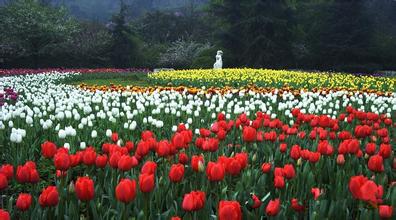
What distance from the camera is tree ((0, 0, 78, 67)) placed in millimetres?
31703

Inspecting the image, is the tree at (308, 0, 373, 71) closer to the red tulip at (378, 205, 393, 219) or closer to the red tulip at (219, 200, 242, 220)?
the red tulip at (378, 205, 393, 219)

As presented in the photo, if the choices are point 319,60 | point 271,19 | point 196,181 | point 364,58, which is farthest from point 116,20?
point 196,181

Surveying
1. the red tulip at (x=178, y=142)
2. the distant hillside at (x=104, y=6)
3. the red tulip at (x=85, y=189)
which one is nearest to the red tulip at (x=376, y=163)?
the red tulip at (x=178, y=142)

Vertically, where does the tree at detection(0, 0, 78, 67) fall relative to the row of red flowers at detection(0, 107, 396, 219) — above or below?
above

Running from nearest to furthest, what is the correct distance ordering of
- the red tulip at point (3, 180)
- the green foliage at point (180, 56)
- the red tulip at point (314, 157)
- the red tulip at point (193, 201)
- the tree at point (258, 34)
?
the red tulip at point (193, 201)
the red tulip at point (3, 180)
the red tulip at point (314, 157)
the tree at point (258, 34)
the green foliage at point (180, 56)

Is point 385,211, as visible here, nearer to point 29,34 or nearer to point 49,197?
point 49,197

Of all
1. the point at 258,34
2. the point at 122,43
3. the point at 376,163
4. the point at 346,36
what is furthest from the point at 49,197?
the point at 122,43

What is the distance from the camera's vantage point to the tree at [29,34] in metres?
31.7

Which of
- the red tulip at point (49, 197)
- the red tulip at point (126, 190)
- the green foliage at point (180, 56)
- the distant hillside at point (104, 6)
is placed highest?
the distant hillside at point (104, 6)

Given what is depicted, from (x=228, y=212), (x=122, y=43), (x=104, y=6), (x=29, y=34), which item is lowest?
(x=228, y=212)

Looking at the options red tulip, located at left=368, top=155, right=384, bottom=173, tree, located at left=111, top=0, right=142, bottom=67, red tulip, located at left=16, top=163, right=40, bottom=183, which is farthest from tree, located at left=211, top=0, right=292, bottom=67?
red tulip, located at left=16, top=163, right=40, bottom=183

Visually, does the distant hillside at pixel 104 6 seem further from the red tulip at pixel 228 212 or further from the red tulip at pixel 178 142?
the red tulip at pixel 228 212

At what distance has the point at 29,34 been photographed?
105ft

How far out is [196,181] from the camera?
126 inches
